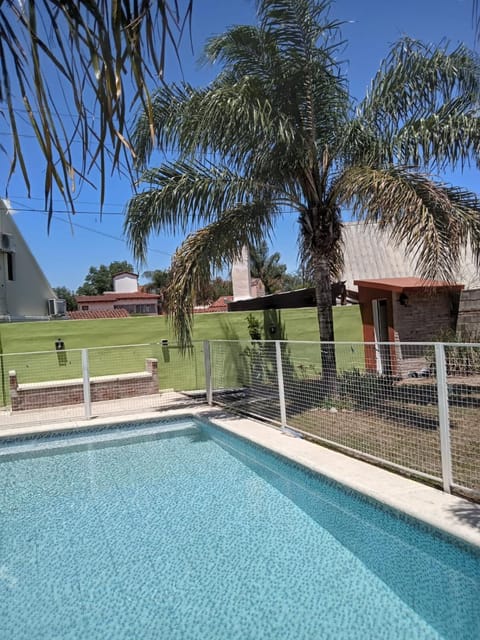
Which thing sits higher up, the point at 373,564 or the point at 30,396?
the point at 30,396

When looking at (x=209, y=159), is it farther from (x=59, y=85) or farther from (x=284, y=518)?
(x=59, y=85)

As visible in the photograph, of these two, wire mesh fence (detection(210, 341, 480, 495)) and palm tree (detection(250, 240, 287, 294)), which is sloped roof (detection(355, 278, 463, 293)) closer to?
wire mesh fence (detection(210, 341, 480, 495))

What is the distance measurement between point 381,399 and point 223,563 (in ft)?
9.47

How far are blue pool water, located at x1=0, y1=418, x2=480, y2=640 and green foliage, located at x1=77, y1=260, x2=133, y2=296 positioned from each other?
8490 cm

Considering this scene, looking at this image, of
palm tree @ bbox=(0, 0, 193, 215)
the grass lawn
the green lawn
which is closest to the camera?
palm tree @ bbox=(0, 0, 193, 215)

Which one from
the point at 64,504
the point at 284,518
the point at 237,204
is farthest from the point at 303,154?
the point at 64,504

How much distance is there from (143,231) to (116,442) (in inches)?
168

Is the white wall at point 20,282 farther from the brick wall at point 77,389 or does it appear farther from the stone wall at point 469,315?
the stone wall at point 469,315

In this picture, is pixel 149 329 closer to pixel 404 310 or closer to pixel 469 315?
pixel 404 310

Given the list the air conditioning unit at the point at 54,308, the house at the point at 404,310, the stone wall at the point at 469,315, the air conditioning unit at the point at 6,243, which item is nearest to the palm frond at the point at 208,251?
the house at the point at 404,310

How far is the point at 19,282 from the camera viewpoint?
2178cm

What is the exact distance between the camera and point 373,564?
173 inches

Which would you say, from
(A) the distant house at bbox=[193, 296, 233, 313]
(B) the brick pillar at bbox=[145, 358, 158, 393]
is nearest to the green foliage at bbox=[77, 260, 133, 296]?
(A) the distant house at bbox=[193, 296, 233, 313]

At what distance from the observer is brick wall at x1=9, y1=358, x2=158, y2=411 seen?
38.8 feet
